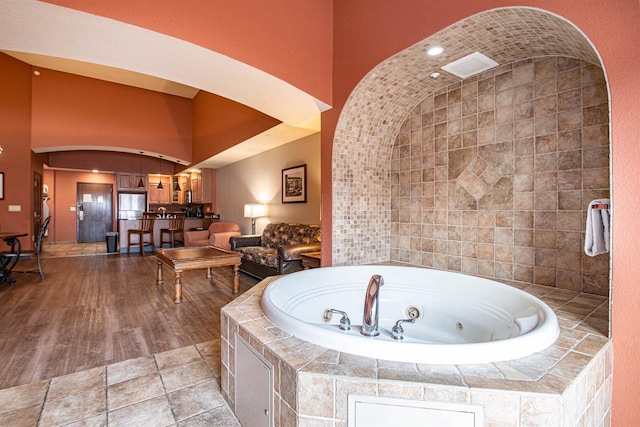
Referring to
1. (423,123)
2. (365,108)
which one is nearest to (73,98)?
(365,108)

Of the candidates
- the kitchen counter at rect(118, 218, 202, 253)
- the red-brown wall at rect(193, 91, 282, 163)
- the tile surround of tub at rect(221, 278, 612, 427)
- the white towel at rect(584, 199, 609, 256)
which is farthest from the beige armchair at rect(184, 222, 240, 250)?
the white towel at rect(584, 199, 609, 256)

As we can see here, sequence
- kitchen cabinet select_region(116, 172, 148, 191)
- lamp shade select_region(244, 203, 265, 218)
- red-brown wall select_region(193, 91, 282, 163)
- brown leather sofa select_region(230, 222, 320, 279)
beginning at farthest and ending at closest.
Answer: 1. kitchen cabinet select_region(116, 172, 148, 191)
2. lamp shade select_region(244, 203, 265, 218)
3. red-brown wall select_region(193, 91, 282, 163)
4. brown leather sofa select_region(230, 222, 320, 279)

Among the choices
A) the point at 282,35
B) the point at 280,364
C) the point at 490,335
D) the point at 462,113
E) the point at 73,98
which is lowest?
the point at 490,335

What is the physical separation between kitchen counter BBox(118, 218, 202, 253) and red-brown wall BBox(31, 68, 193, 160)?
166 cm

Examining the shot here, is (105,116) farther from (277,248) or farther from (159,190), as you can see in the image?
(277,248)

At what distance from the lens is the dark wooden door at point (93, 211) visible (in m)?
9.65

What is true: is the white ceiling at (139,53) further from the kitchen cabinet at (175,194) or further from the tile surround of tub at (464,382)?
the kitchen cabinet at (175,194)

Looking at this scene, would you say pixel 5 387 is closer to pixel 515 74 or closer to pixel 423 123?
pixel 423 123

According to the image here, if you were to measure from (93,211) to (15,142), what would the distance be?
168 inches

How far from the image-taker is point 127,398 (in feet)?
5.49

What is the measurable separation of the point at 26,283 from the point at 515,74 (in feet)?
20.5

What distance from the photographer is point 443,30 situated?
1810mm

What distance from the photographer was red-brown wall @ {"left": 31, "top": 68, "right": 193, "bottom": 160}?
246 inches

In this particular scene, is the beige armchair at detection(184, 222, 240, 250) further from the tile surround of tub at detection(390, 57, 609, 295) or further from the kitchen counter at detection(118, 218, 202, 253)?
the tile surround of tub at detection(390, 57, 609, 295)
